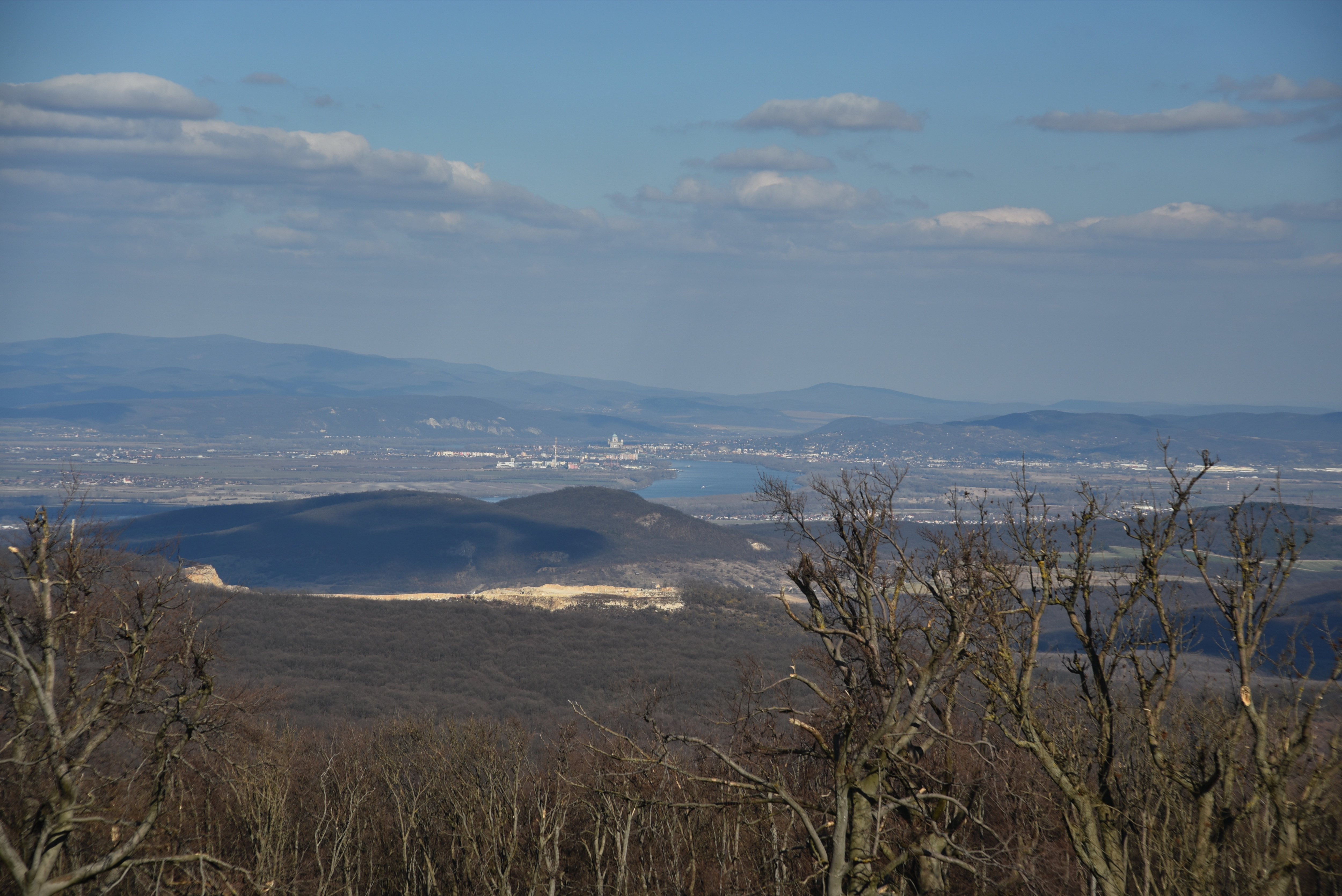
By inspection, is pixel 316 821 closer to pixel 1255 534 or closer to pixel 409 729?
pixel 409 729

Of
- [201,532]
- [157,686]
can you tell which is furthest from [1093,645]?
[201,532]

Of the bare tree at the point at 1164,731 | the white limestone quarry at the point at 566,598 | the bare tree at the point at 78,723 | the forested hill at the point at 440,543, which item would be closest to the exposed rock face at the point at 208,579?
the white limestone quarry at the point at 566,598

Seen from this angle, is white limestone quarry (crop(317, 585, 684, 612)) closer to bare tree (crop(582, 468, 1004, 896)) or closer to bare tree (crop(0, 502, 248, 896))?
bare tree (crop(0, 502, 248, 896))

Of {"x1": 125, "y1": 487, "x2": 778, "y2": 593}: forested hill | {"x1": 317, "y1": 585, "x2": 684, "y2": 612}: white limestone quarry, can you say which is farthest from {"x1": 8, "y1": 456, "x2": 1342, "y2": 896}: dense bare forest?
{"x1": 125, "y1": 487, "x2": 778, "y2": 593}: forested hill

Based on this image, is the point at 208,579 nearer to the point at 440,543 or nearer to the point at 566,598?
the point at 566,598

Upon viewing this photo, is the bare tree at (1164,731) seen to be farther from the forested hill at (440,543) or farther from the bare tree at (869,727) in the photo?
the forested hill at (440,543)

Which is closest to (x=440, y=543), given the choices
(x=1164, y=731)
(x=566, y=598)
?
(x=566, y=598)
